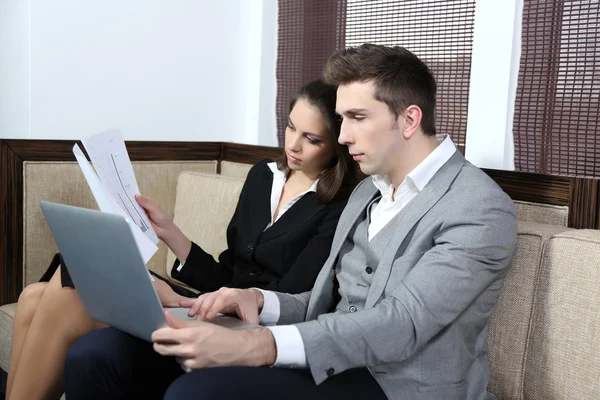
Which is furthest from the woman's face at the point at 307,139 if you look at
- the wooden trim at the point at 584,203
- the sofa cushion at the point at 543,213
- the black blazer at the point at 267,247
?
the wooden trim at the point at 584,203

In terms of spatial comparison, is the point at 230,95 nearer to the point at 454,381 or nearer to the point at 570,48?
the point at 570,48

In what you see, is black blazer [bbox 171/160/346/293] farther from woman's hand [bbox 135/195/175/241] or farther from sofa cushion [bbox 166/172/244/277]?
sofa cushion [bbox 166/172/244/277]

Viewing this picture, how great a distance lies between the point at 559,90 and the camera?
1932 millimetres

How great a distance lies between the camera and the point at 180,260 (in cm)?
207

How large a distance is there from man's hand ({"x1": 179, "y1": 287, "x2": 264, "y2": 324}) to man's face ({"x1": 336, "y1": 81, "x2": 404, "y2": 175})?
15.3 inches

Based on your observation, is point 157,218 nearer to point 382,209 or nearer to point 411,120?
point 382,209

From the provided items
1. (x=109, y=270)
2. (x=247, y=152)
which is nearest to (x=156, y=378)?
(x=109, y=270)

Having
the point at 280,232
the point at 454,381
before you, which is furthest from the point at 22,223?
the point at 454,381

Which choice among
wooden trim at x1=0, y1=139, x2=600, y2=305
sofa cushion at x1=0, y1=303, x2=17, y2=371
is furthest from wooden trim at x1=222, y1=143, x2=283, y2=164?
sofa cushion at x1=0, y1=303, x2=17, y2=371

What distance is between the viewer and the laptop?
1.25m

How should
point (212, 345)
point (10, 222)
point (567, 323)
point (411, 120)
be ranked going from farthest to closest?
1. point (10, 222)
2. point (411, 120)
3. point (567, 323)
4. point (212, 345)

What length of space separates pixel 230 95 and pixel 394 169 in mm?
1750

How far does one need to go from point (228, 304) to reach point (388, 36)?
4.43 feet

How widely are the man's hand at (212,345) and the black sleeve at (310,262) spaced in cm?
54
